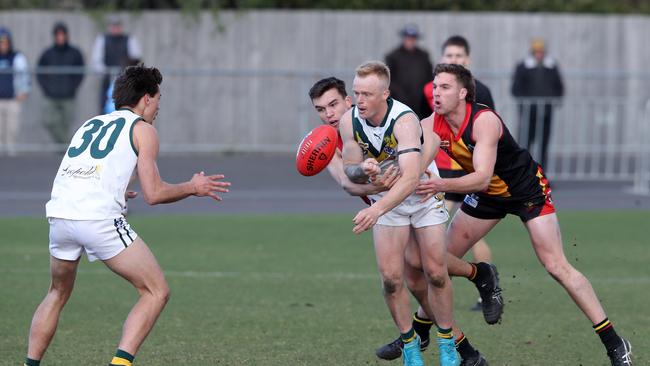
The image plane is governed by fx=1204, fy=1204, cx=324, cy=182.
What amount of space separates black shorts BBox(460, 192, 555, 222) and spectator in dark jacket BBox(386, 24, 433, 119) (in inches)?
341

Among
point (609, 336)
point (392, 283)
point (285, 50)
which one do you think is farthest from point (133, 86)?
point (285, 50)

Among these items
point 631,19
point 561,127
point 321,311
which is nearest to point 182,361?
point 321,311

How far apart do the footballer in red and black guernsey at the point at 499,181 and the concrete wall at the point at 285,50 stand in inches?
477

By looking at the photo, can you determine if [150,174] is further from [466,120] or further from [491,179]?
[491,179]

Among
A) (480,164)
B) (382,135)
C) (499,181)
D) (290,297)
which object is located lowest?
(290,297)

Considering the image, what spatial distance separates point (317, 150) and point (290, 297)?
3.22 m

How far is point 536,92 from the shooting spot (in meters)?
19.1

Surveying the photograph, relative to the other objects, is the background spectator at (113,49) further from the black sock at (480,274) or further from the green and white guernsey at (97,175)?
the green and white guernsey at (97,175)

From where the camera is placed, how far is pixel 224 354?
8.40 m

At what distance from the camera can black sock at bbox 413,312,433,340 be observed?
28.1 ft

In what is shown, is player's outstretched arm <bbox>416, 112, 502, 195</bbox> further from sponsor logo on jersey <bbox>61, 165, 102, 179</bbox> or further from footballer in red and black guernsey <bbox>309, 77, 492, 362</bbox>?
sponsor logo on jersey <bbox>61, 165, 102, 179</bbox>

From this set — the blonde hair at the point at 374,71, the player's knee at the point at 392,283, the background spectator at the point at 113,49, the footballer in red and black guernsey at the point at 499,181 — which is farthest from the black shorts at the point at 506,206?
the background spectator at the point at 113,49

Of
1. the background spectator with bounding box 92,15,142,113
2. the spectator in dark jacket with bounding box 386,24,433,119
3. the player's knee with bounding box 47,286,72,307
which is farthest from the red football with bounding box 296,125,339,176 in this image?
the background spectator with bounding box 92,15,142,113

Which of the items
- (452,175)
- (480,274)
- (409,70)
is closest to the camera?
(480,274)
